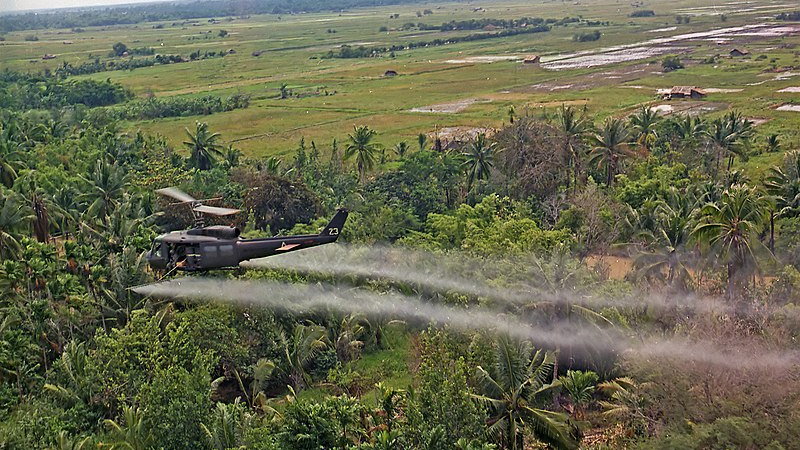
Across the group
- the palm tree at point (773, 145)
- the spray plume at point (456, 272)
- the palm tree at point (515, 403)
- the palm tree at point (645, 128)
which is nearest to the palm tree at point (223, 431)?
the spray plume at point (456, 272)

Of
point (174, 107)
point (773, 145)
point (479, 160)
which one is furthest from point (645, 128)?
point (174, 107)

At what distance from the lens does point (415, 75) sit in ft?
402

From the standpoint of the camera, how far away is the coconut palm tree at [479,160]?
4709 centimetres

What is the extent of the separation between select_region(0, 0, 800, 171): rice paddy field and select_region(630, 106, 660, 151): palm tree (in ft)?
27.8

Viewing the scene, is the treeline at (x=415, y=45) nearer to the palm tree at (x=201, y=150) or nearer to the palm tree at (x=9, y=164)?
the palm tree at (x=201, y=150)

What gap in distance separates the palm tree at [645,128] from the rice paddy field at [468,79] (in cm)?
848

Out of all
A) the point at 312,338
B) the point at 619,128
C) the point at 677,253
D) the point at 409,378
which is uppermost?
the point at 619,128

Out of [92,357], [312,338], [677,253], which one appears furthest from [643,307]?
[92,357]

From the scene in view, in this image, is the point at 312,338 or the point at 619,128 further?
the point at 619,128

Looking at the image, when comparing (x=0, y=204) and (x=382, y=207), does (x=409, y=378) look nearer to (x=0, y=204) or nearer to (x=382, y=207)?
(x=382, y=207)

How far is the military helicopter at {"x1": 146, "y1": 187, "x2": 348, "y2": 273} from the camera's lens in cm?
2270

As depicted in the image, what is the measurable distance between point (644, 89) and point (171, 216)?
7400 cm

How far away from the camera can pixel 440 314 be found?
2919 cm

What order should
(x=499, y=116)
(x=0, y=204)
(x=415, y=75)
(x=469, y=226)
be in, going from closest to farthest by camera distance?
1. (x=0, y=204)
2. (x=469, y=226)
3. (x=499, y=116)
4. (x=415, y=75)
